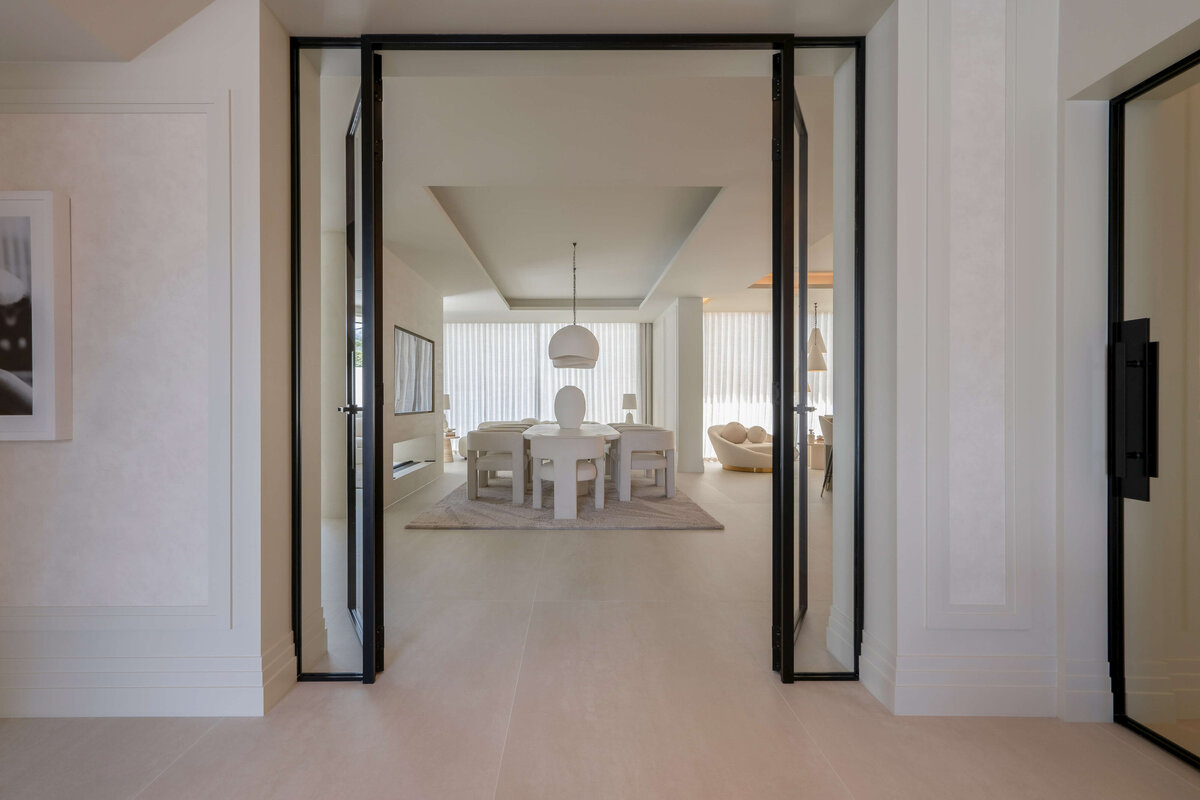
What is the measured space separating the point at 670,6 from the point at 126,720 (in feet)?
9.67

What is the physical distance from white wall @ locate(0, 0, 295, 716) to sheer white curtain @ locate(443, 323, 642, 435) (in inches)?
359

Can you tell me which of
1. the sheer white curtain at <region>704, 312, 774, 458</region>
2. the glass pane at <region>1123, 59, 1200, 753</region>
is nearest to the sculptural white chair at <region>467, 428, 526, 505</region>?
the glass pane at <region>1123, 59, 1200, 753</region>

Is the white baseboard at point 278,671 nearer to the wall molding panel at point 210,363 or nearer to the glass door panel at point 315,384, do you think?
the glass door panel at point 315,384

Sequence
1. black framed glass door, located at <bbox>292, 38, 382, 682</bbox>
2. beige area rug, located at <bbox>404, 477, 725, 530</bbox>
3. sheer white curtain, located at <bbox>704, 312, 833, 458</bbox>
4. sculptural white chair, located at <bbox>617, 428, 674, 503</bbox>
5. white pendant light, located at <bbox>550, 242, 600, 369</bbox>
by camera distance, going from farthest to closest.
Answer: sheer white curtain, located at <bbox>704, 312, 833, 458</bbox>, white pendant light, located at <bbox>550, 242, 600, 369</bbox>, sculptural white chair, located at <bbox>617, 428, 674, 503</bbox>, beige area rug, located at <bbox>404, 477, 725, 530</bbox>, black framed glass door, located at <bbox>292, 38, 382, 682</bbox>

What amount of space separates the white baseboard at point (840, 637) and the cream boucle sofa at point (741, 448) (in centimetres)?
588

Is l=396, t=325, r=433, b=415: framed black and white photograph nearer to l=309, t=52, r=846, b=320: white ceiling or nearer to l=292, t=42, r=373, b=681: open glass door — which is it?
l=309, t=52, r=846, b=320: white ceiling

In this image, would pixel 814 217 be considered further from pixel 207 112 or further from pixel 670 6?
pixel 207 112

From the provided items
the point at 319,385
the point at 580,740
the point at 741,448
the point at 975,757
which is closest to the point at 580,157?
the point at 319,385

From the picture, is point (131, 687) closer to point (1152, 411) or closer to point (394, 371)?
point (1152, 411)

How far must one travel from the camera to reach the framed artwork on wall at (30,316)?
184 centimetres

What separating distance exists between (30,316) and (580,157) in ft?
9.13

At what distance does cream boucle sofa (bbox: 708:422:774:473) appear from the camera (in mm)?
8391

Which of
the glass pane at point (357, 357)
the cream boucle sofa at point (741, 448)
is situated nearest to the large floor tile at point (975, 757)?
the glass pane at point (357, 357)

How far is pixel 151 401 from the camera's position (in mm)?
1907
